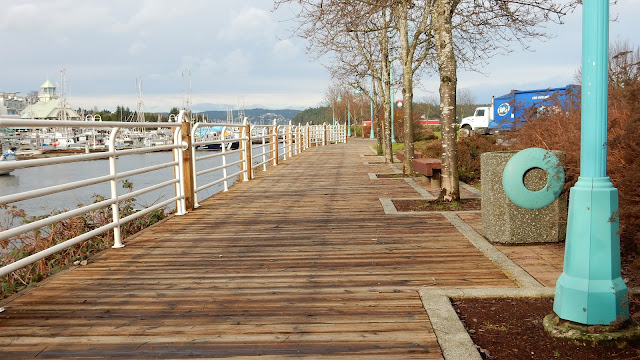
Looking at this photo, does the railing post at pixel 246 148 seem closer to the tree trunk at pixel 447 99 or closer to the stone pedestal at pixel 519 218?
the tree trunk at pixel 447 99

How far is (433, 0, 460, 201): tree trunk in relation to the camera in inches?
344

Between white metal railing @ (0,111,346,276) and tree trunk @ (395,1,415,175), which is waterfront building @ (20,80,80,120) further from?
white metal railing @ (0,111,346,276)

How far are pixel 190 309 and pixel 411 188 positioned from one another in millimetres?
8139

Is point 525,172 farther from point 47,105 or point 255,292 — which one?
point 47,105

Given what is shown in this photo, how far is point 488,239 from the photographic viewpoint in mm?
6164

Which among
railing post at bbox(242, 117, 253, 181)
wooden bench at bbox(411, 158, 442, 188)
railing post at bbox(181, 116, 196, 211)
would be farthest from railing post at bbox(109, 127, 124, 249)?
railing post at bbox(242, 117, 253, 181)

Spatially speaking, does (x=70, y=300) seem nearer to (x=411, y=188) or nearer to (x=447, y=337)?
(x=447, y=337)

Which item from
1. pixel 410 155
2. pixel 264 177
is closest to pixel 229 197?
pixel 264 177

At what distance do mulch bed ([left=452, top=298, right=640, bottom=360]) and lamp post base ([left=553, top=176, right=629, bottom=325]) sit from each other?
0.41 ft

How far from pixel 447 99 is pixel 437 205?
63.0 inches

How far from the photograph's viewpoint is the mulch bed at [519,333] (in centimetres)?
314

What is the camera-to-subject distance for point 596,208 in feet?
10.6

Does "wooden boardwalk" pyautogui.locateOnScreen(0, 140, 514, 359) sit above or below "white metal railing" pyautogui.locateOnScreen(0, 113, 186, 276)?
below

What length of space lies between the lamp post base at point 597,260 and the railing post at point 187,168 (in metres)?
6.25
